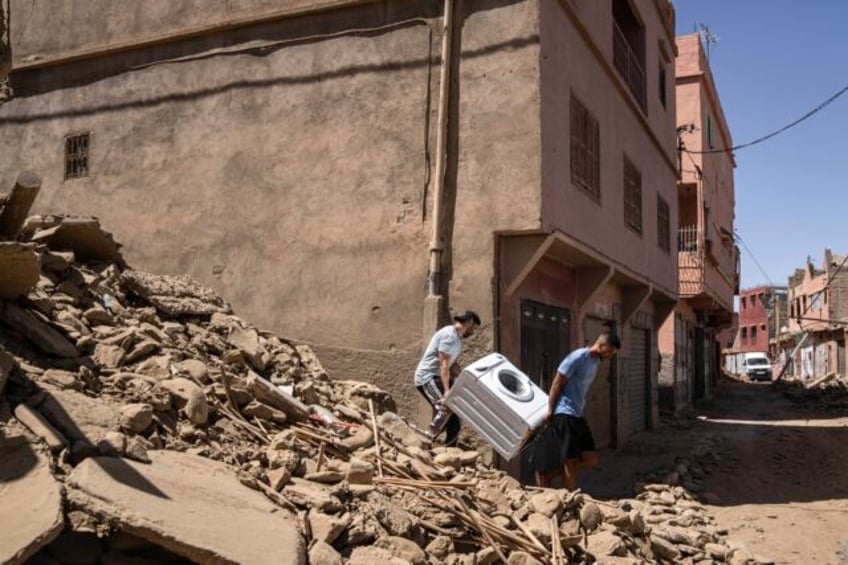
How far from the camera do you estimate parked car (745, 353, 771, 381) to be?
161 ft

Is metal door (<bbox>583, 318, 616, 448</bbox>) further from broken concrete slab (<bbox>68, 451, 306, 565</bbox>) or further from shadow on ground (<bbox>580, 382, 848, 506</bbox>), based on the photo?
broken concrete slab (<bbox>68, 451, 306, 565</bbox>)

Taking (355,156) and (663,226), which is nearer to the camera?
(355,156)

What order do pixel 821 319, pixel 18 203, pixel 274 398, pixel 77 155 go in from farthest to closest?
1. pixel 821 319
2. pixel 77 155
3. pixel 274 398
4. pixel 18 203

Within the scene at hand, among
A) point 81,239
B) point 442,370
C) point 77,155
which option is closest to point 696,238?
point 77,155

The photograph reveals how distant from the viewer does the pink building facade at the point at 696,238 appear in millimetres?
22281

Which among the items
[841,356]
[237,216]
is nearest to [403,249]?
[237,216]

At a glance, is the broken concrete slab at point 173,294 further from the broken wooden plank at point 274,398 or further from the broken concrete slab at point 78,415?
the broken concrete slab at point 78,415

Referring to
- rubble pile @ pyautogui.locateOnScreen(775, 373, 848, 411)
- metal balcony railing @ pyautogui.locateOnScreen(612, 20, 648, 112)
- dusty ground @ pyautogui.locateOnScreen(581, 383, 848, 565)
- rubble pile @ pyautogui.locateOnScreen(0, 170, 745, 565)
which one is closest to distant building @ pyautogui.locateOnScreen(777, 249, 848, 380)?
rubble pile @ pyautogui.locateOnScreen(775, 373, 848, 411)

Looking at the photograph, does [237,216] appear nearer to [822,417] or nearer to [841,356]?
[822,417]

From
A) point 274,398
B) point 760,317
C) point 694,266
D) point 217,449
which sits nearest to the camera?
point 217,449

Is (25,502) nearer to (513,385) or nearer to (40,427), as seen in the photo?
(40,427)

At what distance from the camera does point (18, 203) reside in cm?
485

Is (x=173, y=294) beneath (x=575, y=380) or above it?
above

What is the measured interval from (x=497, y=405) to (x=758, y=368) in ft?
155
